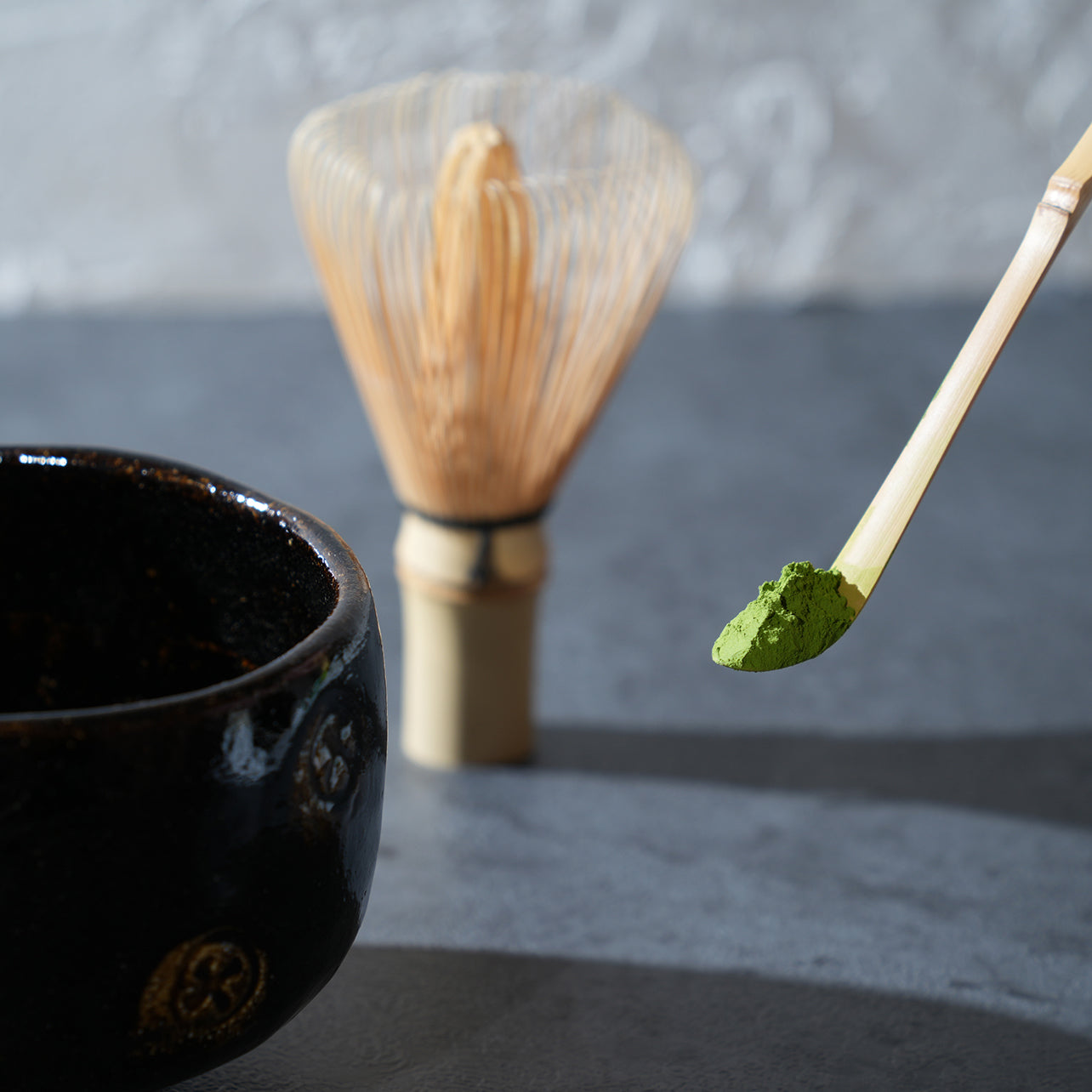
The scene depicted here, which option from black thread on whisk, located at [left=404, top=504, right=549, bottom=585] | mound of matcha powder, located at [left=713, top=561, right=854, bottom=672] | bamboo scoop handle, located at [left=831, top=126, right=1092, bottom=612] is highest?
bamboo scoop handle, located at [left=831, top=126, right=1092, bottom=612]

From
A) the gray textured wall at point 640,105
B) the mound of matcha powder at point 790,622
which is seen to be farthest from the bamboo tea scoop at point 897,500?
the gray textured wall at point 640,105

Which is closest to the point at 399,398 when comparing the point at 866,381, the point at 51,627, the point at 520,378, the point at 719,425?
the point at 520,378

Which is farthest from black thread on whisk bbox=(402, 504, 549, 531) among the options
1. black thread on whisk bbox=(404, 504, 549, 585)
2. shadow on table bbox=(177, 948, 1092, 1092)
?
shadow on table bbox=(177, 948, 1092, 1092)

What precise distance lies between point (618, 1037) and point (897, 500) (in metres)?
0.17

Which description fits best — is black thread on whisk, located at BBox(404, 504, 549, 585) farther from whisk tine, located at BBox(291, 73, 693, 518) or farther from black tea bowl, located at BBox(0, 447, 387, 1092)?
black tea bowl, located at BBox(0, 447, 387, 1092)

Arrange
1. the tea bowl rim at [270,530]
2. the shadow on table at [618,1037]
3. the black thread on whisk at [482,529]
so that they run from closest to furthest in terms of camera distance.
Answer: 1. the tea bowl rim at [270,530]
2. the shadow on table at [618,1037]
3. the black thread on whisk at [482,529]

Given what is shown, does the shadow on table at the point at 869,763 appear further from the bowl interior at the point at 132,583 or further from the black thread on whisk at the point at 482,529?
the bowl interior at the point at 132,583

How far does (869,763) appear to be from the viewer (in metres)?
0.54

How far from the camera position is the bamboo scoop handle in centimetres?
31

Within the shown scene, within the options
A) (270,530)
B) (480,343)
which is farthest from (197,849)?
(480,343)

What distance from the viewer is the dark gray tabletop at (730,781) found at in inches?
15.6

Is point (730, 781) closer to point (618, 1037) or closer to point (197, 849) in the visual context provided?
point (618, 1037)

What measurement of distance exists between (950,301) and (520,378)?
0.78 m

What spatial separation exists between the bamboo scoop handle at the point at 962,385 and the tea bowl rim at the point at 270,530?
10 centimetres
